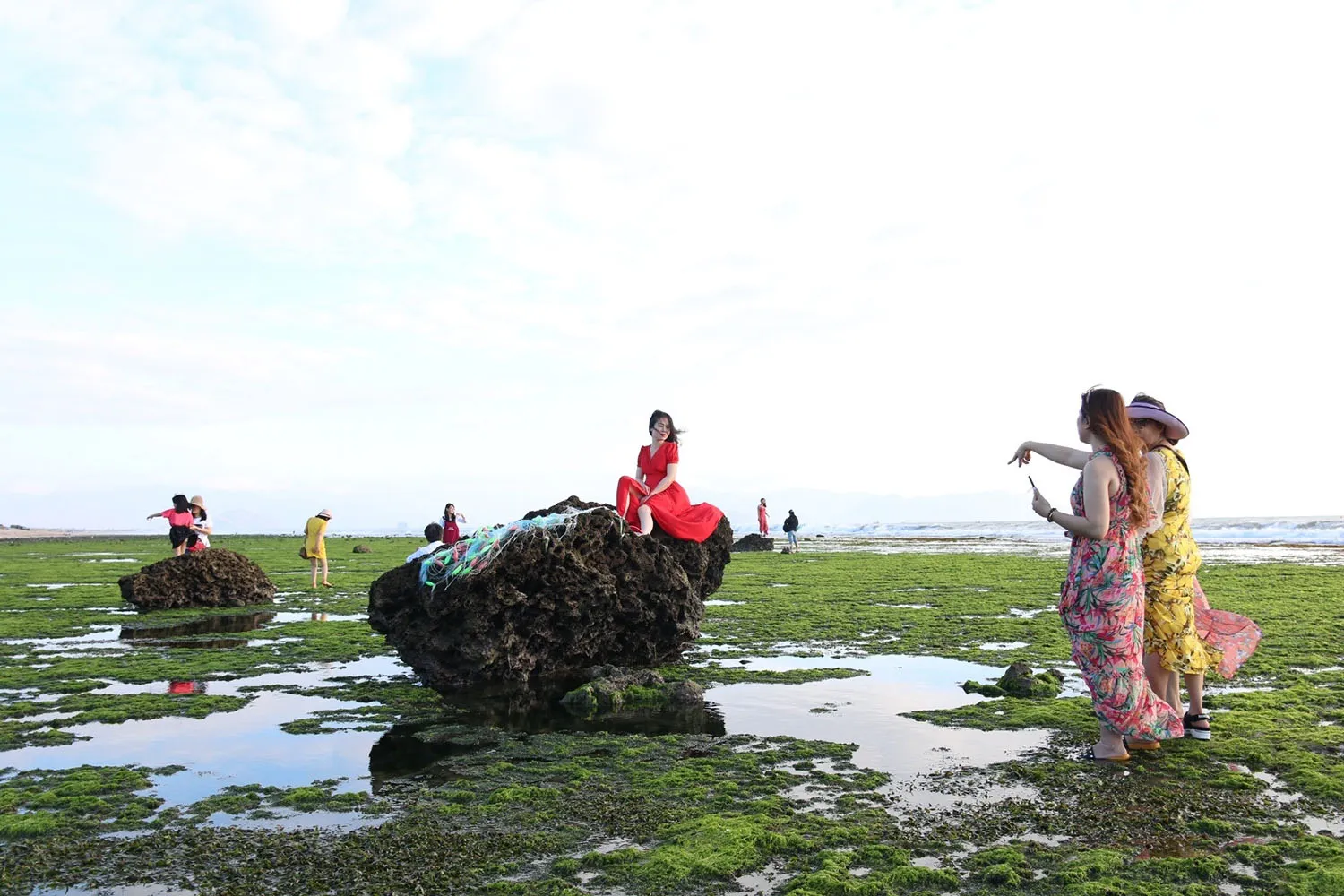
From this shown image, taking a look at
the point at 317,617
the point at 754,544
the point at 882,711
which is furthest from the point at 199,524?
the point at 754,544

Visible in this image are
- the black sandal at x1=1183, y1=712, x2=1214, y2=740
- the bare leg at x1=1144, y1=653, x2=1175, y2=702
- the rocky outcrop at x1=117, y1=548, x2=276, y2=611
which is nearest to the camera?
the black sandal at x1=1183, y1=712, x2=1214, y2=740

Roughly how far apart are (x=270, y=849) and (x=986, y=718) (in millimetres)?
5209

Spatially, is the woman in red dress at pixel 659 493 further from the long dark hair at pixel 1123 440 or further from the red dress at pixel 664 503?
the long dark hair at pixel 1123 440

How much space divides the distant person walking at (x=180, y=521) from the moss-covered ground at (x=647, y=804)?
9.77 meters

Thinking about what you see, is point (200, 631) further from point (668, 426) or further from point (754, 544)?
point (754, 544)

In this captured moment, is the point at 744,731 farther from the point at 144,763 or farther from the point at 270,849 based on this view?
the point at 144,763

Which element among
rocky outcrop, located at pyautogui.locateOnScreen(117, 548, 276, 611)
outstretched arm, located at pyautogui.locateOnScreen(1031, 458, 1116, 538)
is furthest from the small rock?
rocky outcrop, located at pyautogui.locateOnScreen(117, 548, 276, 611)

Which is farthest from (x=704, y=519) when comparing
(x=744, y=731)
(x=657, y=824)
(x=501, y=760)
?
(x=657, y=824)

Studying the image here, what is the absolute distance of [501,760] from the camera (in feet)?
20.1

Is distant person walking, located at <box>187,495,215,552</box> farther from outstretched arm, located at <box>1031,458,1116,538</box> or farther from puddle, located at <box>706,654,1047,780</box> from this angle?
outstretched arm, located at <box>1031,458,1116,538</box>

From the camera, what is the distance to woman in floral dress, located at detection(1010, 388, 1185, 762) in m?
5.94

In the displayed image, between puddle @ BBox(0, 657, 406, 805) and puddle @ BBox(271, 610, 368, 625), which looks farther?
puddle @ BBox(271, 610, 368, 625)

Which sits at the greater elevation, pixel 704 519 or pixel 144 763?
pixel 704 519

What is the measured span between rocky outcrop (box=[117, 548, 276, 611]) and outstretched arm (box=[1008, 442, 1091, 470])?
597 inches
